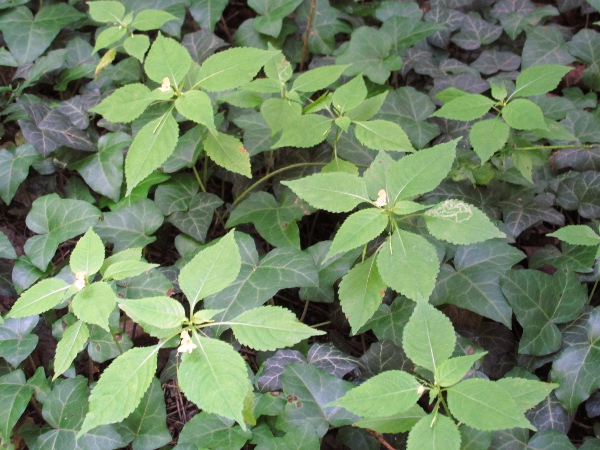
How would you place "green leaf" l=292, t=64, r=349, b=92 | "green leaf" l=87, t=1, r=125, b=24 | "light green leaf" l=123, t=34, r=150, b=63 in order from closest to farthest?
"green leaf" l=292, t=64, r=349, b=92
"light green leaf" l=123, t=34, r=150, b=63
"green leaf" l=87, t=1, r=125, b=24

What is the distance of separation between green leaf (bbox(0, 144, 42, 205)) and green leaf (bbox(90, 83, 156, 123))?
727 mm

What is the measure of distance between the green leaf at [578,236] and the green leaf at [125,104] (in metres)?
1.52

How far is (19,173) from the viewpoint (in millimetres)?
2418

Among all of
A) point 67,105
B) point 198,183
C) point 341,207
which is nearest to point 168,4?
point 67,105

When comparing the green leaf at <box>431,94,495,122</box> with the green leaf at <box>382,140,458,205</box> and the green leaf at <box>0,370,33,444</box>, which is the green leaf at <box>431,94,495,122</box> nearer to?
the green leaf at <box>382,140,458,205</box>

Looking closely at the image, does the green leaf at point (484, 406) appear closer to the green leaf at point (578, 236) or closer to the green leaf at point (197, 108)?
the green leaf at point (578, 236)

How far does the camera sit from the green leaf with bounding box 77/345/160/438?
1.33m

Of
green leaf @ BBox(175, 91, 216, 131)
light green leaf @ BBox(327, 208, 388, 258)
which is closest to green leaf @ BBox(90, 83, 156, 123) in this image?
green leaf @ BBox(175, 91, 216, 131)

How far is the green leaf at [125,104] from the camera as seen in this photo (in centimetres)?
189

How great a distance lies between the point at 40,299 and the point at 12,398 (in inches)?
19.8

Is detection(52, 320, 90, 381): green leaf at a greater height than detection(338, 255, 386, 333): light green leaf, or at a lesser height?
lesser

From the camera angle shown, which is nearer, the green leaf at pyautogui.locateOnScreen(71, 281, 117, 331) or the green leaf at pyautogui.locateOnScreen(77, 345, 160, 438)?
the green leaf at pyautogui.locateOnScreen(77, 345, 160, 438)

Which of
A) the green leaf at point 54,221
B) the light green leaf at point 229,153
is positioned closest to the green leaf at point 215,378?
the light green leaf at point 229,153

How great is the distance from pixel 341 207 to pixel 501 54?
1.86 meters
